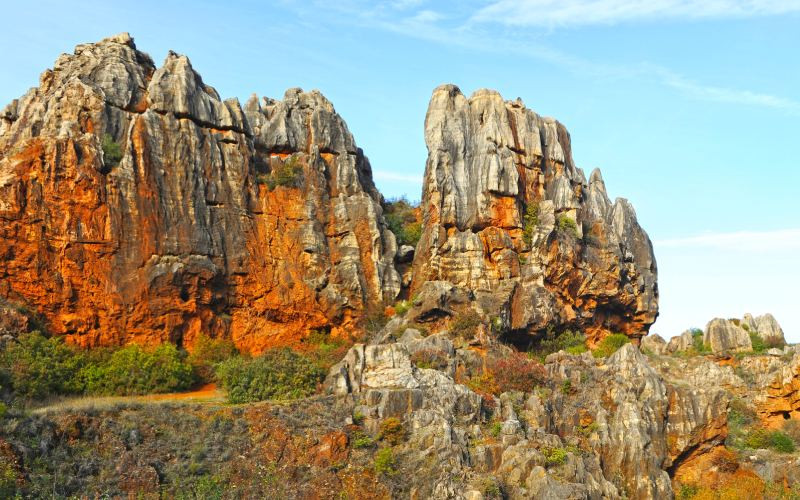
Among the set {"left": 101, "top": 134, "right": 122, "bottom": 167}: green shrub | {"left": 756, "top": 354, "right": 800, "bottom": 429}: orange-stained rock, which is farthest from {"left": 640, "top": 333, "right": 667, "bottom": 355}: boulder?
{"left": 101, "top": 134, "right": 122, "bottom": 167}: green shrub

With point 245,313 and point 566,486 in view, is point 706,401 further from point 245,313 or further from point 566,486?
point 245,313

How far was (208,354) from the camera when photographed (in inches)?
1499

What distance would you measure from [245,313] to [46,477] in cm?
1813

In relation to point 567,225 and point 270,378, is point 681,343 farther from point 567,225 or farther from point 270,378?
point 270,378

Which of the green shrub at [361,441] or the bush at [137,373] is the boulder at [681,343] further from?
the bush at [137,373]

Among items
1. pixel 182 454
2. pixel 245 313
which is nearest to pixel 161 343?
pixel 245 313

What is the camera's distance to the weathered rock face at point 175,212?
36219 mm

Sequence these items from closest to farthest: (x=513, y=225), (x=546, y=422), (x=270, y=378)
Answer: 1. (x=546, y=422)
2. (x=270, y=378)
3. (x=513, y=225)

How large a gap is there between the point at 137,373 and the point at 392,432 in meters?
A: 12.1

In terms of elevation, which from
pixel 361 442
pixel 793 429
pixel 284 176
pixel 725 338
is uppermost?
pixel 284 176

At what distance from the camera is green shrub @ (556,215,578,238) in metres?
46.6

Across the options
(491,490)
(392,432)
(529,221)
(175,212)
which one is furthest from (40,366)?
(529,221)

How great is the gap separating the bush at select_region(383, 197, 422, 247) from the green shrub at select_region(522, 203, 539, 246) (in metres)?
6.15

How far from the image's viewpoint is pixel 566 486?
88.1ft
